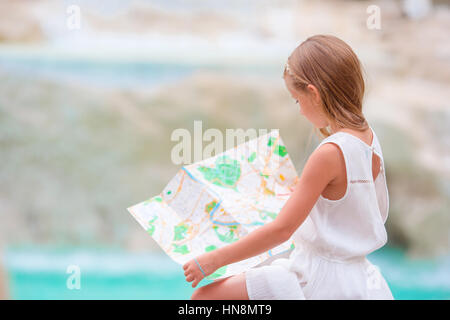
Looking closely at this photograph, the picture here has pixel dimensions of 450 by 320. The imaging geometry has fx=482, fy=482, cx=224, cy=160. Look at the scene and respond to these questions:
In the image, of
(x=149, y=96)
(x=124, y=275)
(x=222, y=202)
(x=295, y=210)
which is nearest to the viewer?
(x=295, y=210)

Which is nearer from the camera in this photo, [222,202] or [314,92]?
[314,92]

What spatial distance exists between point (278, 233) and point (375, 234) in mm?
207

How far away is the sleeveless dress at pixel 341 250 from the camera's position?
0.92m

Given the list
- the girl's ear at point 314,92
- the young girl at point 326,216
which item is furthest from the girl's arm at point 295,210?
the girl's ear at point 314,92

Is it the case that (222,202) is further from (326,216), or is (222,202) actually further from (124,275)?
(124,275)

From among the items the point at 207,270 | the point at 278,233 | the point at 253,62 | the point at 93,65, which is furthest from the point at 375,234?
the point at 93,65

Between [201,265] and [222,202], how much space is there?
0.65ft

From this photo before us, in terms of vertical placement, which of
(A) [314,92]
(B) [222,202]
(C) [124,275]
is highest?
(A) [314,92]

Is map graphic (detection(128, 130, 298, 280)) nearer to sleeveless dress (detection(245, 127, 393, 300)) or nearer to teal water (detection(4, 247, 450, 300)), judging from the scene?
sleeveless dress (detection(245, 127, 393, 300))

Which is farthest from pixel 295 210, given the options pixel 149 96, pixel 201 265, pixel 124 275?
pixel 149 96

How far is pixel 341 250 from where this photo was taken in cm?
92

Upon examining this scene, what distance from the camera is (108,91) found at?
3473mm

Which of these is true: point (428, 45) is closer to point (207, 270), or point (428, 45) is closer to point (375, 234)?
point (375, 234)

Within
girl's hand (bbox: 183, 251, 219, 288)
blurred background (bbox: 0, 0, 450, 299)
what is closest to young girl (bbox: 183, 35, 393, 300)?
girl's hand (bbox: 183, 251, 219, 288)
